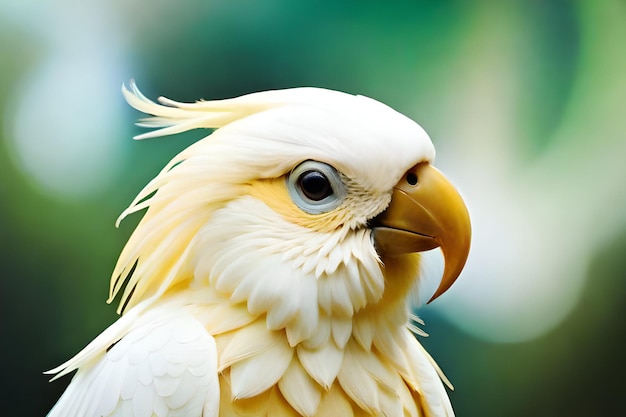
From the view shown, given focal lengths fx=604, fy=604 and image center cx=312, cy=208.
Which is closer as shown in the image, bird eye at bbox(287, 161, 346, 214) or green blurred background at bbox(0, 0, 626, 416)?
bird eye at bbox(287, 161, 346, 214)

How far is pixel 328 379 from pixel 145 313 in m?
0.30

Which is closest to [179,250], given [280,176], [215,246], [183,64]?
[215,246]

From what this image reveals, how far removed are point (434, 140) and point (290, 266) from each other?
0.82m

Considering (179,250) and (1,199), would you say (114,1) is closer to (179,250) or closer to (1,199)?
(1,199)

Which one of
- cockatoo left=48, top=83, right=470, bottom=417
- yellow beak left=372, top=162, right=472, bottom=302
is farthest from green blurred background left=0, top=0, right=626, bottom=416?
yellow beak left=372, top=162, right=472, bottom=302

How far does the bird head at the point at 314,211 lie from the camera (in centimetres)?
85

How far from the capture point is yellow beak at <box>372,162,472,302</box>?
2.85 feet

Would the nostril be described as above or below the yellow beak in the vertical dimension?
above

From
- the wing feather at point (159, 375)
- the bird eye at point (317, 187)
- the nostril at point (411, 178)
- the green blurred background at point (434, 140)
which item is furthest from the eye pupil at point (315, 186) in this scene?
the green blurred background at point (434, 140)

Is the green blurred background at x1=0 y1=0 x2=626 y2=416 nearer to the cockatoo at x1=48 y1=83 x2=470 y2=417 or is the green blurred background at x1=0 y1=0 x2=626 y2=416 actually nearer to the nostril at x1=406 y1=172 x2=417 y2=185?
the cockatoo at x1=48 y1=83 x2=470 y2=417

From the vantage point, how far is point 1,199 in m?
1.40

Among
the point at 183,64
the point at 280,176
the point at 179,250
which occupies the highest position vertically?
the point at 183,64

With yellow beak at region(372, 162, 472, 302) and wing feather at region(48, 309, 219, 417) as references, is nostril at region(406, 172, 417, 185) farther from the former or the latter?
wing feather at region(48, 309, 219, 417)

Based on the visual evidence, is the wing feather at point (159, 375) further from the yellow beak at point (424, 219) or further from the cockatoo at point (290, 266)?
the yellow beak at point (424, 219)
